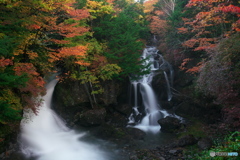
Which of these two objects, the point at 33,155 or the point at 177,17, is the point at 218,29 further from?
the point at 33,155

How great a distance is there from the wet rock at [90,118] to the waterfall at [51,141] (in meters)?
0.95

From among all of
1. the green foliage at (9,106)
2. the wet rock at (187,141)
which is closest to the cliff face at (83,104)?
the green foliage at (9,106)

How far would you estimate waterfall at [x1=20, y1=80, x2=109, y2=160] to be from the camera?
28.5 feet

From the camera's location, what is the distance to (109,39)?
1460cm

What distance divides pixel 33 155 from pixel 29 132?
5.95 ft

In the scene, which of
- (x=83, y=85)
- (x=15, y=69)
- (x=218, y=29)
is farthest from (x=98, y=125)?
(x=218, y=29)

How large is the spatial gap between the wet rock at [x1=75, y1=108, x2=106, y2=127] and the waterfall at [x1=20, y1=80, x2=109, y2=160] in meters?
0.95

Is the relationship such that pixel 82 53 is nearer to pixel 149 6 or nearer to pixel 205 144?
pixel 205 144

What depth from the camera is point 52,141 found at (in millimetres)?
9898

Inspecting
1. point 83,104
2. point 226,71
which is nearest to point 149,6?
point 83,104

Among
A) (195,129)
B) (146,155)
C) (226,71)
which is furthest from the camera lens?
(195,129)

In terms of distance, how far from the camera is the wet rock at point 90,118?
39.7ft

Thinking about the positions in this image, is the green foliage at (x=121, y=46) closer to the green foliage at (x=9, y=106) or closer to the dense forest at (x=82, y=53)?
the dense forest at (x=82, y=53)

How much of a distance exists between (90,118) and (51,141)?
119 inches
